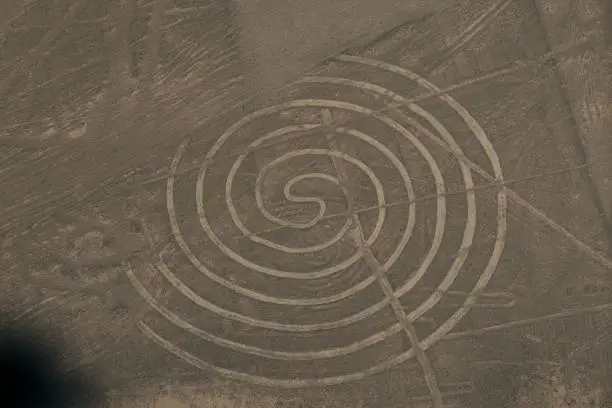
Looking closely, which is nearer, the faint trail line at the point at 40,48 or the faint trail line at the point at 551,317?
the faint trail line at the point at 551,317

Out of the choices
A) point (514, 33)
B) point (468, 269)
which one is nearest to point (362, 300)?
point (468, 269)

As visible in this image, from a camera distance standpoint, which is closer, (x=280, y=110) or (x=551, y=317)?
(x=551, y=317)

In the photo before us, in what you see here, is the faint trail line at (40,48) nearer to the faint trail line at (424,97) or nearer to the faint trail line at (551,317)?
the faint trail line at (424,97)

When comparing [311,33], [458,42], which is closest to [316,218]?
[311,33]

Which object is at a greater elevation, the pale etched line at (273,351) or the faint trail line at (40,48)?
the faint trail line at (40,48)

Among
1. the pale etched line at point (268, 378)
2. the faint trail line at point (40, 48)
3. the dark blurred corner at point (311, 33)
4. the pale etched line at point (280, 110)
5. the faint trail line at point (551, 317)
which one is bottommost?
the faint trail line at point (551, 317)

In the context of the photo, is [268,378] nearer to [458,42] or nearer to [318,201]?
[318,201]

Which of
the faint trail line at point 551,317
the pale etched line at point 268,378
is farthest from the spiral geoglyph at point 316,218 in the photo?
the faint trail line at point 551,317

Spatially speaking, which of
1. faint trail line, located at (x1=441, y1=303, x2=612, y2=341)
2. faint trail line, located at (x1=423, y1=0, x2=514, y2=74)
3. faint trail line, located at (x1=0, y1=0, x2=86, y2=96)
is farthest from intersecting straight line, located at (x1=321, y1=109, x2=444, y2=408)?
faint trail line, located at (x1=0, y1=0, x2=86, y2=96)
